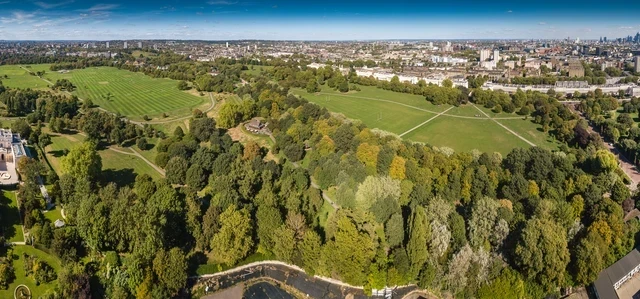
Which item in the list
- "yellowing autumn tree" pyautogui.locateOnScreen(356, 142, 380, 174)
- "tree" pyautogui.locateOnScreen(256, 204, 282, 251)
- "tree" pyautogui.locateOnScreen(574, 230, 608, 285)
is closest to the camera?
"tree" pyautogui.locateOnScreen(574, 230, 608, 285)

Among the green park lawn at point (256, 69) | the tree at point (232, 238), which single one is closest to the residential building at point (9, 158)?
the tree at point (232, 238)

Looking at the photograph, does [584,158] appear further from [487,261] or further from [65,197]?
[65,197]

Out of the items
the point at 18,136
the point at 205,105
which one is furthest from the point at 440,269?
the point at 205,105

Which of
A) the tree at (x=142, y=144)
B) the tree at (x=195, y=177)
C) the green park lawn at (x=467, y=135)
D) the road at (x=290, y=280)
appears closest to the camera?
the road at (x=290, y=280)

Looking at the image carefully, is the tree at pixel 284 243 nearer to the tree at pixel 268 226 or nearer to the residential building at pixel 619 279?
the tree at pixel 268 226

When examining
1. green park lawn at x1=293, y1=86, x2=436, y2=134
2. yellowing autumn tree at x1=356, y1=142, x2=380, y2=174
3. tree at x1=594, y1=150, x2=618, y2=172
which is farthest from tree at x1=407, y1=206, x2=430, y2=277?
green park lawn at x1=293, y1=86, x2=436, y2=134

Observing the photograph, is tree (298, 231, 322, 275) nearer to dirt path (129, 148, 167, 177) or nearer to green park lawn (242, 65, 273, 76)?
dirt path (129, 148, 167, 177)
